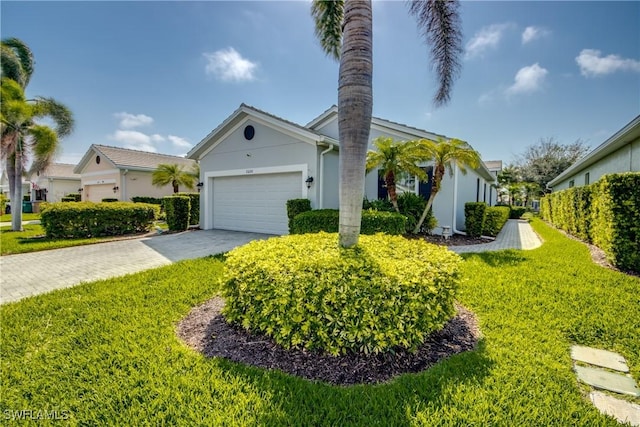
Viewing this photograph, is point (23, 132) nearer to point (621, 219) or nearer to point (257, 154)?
point (257, 154)

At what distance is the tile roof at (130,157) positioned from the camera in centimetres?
1975

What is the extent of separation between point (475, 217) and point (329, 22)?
9.08 metres

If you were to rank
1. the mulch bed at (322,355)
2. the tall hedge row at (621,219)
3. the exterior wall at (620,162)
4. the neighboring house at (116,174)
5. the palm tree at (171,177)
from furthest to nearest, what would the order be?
the neighboring house at (116,174) < the palm tree at (171,177) < the exterior wall at (620,162) < the tall hedge row at (621,219) < the mulch bed at (322,355)

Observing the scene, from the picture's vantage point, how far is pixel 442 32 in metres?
6.71

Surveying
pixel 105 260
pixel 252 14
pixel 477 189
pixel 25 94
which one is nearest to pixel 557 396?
pixel 105 260

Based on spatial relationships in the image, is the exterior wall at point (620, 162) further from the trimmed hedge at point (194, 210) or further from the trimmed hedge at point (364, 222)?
the trimmed hedge at point (194, 210)

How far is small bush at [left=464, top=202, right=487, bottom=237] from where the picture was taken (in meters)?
11.4

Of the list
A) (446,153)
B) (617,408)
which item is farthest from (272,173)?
(617,408)

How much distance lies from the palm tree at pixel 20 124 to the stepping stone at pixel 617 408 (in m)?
17.8

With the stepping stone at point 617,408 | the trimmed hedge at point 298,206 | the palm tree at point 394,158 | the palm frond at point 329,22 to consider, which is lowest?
the stepping stone at point 617,408

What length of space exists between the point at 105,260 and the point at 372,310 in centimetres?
800

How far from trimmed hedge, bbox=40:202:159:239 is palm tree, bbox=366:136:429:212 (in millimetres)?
10805

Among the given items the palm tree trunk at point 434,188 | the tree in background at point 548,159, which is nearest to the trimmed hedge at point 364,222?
the palm tree trunk at point 434,188

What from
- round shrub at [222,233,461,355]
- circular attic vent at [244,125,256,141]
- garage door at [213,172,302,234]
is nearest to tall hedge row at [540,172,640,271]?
round shrub at [222,233,461,355]
